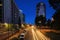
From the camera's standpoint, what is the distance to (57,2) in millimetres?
44062

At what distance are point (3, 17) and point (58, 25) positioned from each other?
79517 mm

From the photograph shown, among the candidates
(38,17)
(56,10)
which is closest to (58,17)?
(56,10)

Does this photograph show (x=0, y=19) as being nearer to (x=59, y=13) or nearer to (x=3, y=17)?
(x=3, y=17)

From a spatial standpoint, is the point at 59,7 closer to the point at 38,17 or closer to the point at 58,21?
the point at 58,21

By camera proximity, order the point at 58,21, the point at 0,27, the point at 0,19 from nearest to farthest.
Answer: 1. the point at 58,21
2. the point at 0,27
3. the point at 0,19

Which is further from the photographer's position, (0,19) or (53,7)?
(0,19)

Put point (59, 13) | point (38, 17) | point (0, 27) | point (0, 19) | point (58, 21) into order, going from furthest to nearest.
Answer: point (38, 17), point (0, 19), point (0, 27), point (58, 21), point (59, 13)

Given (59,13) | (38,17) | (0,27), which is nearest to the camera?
(59,13)

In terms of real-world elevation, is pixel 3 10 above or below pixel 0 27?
above

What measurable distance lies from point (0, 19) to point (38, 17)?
4498cm

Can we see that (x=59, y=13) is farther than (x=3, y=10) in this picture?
No

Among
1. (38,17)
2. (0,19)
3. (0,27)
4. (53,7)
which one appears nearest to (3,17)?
(0,19)

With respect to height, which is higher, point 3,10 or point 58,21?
point 3,10

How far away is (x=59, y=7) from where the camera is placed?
142 ft
